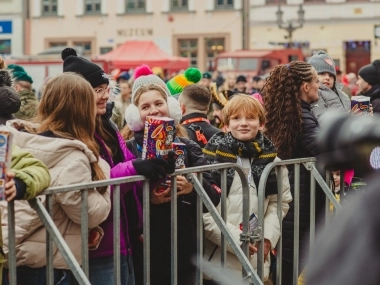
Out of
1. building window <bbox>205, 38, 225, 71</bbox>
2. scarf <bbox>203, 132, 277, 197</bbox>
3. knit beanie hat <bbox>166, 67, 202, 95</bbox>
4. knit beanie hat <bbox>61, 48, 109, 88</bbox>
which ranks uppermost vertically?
building window <bbox>205, 38, 225, 71</bbox>

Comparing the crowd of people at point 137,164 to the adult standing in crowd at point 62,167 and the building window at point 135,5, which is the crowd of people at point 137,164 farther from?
the building window at point 135,5

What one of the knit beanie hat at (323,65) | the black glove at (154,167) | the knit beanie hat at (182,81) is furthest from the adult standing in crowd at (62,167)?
the knit beanie hat at (182,81)

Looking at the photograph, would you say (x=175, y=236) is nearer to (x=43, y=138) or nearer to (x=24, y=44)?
(x=43, y=138)

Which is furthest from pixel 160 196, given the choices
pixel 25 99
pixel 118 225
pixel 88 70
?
pixel 25 99

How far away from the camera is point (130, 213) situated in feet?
15.1

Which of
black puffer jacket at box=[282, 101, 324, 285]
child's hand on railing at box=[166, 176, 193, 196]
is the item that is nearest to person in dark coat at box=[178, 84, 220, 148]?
black puffer jacket at box=[282, 101, 324, 285]

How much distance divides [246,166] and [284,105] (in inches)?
28.1

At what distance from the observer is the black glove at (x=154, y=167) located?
163 inches

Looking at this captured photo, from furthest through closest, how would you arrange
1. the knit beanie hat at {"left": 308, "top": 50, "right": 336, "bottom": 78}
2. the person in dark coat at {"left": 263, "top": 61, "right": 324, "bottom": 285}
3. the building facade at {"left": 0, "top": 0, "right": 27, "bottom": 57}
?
1. the building facade at {"left": 0, "top": 0, "right": 27, "bottom": 57}
2. the knit beanie hat at {"left": 308, "top": 50, "right": 336, "bottom": 78}
3. the person in dark coat at {"left": 263, "top": 61, "right": 324, "bottom": 285}

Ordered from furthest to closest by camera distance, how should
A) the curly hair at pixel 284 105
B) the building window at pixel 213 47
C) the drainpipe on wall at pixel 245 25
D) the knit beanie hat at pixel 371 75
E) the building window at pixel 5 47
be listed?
the building window at pixel 213 47 < the building window at pixel 5 47 < the drainpipe on wall at pixel 245 25 < the knit beanie hat at pixel 371 75 < the curly hair at pixel 284 105

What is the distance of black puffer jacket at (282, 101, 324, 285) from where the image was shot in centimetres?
552

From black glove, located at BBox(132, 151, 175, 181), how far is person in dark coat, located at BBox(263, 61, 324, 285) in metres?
1.52

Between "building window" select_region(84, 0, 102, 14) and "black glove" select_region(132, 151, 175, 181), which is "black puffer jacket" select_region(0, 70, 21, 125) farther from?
"building window" select_region(84, 0, 102, 14)

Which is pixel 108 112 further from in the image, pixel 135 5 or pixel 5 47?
pixel 135 5
